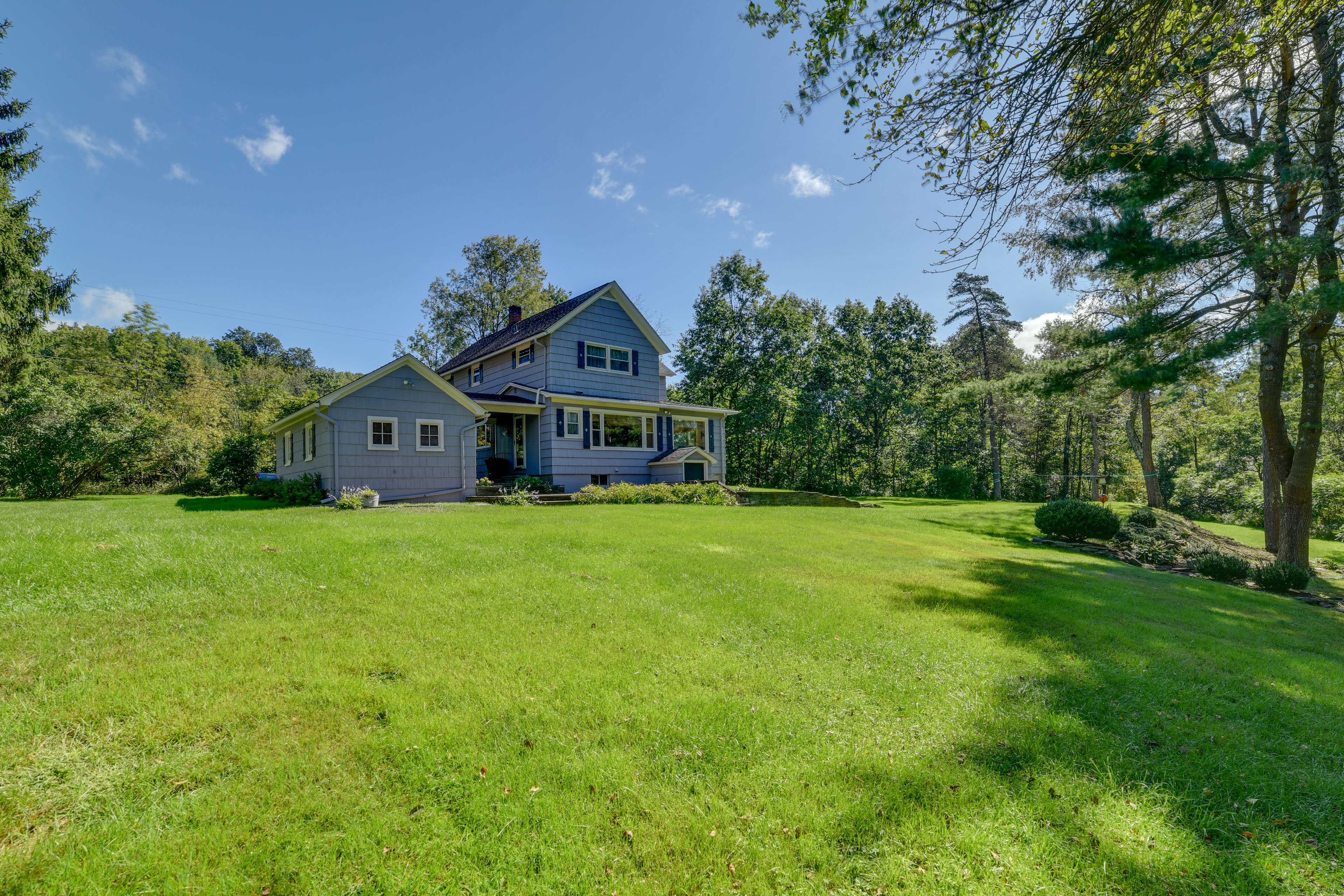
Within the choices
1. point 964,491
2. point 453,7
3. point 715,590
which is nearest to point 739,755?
point 715,590

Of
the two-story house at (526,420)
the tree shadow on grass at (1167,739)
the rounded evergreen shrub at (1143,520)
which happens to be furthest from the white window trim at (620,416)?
the rounded evergreen shrub at (1143,520)

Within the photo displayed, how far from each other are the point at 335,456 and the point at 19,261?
1171cm

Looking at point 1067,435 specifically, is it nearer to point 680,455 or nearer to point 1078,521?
point 1078,521

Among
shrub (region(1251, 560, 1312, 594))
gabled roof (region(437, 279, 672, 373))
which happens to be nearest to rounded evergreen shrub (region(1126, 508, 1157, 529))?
shrub (region(1251, 560, 1312, 594))

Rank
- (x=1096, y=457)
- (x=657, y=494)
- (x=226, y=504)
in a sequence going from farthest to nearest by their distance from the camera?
1. (x=1096, y=457)
2. (x=657, y=494)
3. (x=226, y=504)

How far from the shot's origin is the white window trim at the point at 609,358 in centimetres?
1975

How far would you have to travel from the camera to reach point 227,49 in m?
12.4

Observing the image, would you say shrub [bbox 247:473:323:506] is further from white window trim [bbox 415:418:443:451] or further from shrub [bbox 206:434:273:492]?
shrub [bbox 206:434:273:492]

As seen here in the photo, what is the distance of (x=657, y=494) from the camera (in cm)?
1698

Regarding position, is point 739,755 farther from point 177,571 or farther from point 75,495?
point 75,495

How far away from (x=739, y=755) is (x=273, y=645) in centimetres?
354

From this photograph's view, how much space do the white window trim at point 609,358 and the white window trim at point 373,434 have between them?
283 inches

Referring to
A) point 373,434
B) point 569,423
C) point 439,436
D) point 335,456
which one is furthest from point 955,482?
point 335,456

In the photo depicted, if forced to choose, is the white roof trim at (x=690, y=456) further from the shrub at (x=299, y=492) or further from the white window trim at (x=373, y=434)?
the shrub at (x=299, y=492)
